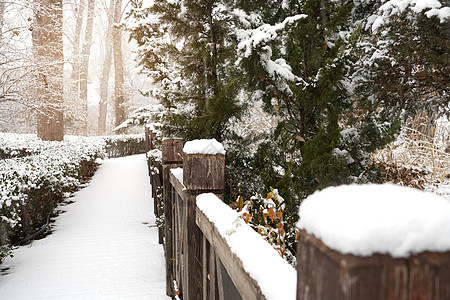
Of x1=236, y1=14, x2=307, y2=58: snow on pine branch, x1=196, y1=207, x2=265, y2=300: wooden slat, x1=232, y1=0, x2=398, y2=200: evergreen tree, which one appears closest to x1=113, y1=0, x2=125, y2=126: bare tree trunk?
x1=232, y1=0, x2=398, y2=200: evergreen tree

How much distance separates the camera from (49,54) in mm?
9211

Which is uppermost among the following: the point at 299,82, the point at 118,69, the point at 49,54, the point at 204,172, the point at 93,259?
the point at 118,69

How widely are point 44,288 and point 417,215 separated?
4153mm

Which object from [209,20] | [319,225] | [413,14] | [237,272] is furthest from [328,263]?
[209,20]

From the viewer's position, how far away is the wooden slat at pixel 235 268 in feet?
2.67

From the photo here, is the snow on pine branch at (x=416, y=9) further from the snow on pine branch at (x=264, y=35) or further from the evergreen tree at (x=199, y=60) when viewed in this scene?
the evergreen tree at (x=199, y=60)

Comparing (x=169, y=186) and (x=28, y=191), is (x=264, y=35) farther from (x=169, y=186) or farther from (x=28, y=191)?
(x=28, y=191)

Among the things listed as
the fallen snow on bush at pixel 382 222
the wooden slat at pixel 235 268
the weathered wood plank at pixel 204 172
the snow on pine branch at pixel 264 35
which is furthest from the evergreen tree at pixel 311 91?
the fallen snow on bush at pixel 382 222

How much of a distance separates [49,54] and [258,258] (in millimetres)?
10227

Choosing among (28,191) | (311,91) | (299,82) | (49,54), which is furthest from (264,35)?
(49,54)

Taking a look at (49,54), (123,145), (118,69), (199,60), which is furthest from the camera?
(118,69)

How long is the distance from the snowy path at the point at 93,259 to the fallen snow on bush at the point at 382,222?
332cm

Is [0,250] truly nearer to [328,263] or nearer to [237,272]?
[237,272]

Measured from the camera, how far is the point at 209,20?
445 centimetres
